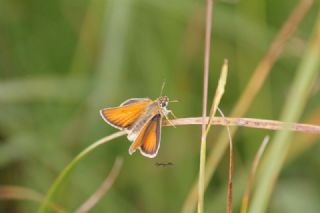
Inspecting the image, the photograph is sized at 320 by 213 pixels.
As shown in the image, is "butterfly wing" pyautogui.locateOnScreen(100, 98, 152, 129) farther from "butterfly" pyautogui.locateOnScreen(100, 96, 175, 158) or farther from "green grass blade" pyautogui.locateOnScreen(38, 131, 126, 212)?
"green grass blade" pyautogui.locateOnScreen(38, 131, 126, 212)

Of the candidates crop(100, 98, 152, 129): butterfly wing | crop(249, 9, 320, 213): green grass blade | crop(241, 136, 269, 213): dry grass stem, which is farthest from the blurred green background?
crop(241, 136, 269, 213): dry grass stem

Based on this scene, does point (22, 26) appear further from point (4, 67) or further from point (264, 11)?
point (264, 11)

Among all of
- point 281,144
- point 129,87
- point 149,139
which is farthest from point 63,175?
point 129,87

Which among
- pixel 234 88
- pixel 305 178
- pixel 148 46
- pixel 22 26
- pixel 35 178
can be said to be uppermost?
pixel 22 26

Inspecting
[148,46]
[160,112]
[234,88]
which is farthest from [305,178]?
[160,112]

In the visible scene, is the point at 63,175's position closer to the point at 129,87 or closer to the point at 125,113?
the point at 125,113

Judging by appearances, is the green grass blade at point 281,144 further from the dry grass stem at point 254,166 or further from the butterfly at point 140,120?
the butterfly at point 140,120
